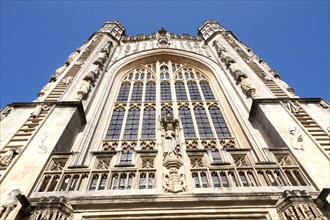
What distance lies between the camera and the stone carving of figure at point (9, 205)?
5902 millimetres

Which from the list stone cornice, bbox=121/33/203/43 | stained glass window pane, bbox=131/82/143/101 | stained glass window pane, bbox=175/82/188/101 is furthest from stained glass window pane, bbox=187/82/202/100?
stone cornice, bbox=121/33/203/43

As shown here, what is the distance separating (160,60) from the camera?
2144 cm

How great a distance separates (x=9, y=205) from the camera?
601cm

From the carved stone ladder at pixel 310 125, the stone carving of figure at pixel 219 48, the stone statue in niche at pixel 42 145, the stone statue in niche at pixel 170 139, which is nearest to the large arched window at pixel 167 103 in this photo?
the stone statue in niche at pixel 170 139

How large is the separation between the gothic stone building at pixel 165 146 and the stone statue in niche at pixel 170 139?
0.13 feet

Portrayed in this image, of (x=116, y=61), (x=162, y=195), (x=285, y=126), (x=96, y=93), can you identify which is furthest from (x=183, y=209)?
(x=116, y=61)

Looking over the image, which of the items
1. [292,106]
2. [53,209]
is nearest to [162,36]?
[292,106]

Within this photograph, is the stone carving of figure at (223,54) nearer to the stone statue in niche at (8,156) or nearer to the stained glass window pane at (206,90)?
the stained glass window pane at (206,90)

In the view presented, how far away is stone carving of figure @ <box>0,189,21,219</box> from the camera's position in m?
5.90

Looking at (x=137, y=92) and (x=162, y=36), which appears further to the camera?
(x=162, y=36)

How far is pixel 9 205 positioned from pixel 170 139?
15.3 feet

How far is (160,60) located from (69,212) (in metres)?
16.7

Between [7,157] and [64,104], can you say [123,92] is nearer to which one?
[64,104]

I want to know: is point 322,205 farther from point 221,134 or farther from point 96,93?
point 96,93
